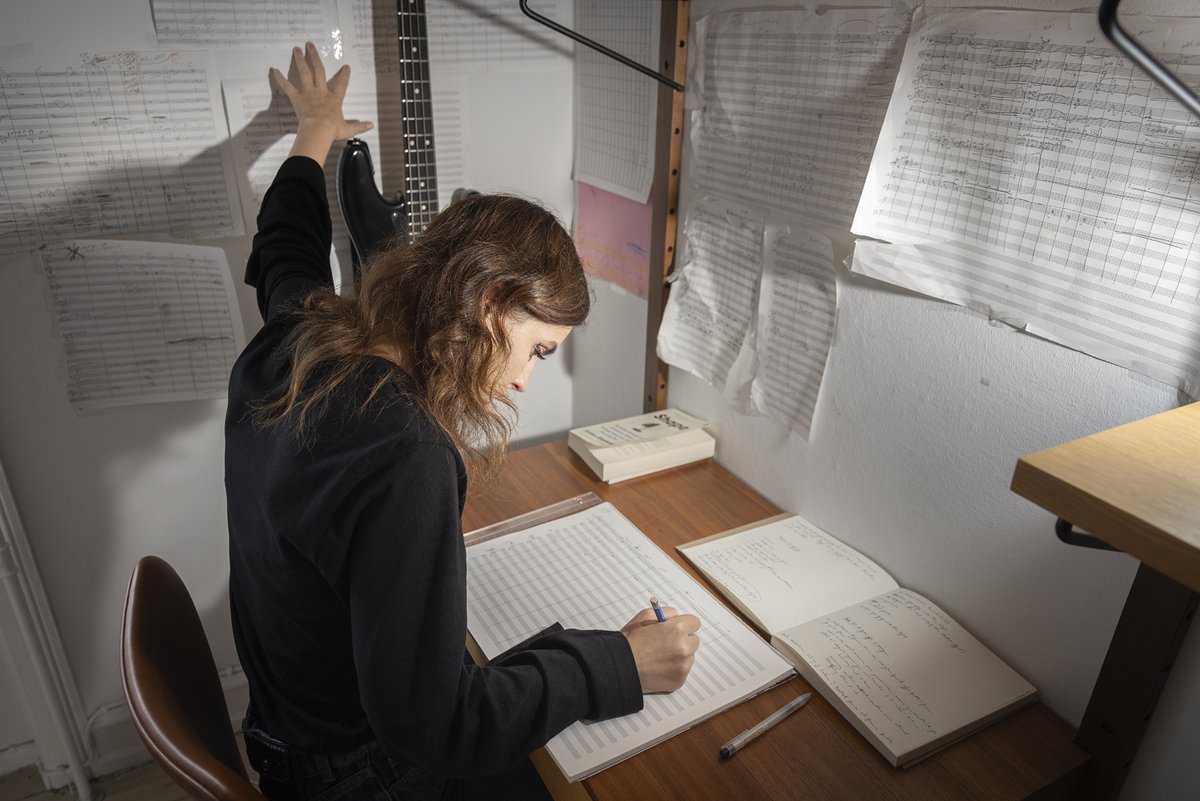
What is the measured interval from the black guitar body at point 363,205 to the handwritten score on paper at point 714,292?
48 cm

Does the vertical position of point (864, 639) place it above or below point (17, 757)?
above

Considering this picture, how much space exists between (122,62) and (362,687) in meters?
1.04

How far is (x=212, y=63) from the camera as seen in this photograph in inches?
49.4

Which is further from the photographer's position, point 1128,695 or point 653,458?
point 653,458

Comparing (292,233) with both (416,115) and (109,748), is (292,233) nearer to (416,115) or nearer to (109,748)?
(416,115)

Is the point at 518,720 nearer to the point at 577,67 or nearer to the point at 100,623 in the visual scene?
the point at 100,623

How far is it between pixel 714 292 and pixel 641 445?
0.93 ft

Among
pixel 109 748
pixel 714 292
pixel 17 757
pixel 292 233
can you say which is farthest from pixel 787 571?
pixel 17 757

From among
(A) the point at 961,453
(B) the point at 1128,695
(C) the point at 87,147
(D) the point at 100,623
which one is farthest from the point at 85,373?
(B) the point at 1128,695

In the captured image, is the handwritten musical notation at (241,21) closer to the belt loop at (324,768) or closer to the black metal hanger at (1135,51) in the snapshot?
the belt loop at (324,768)

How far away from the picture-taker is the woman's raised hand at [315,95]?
130cm

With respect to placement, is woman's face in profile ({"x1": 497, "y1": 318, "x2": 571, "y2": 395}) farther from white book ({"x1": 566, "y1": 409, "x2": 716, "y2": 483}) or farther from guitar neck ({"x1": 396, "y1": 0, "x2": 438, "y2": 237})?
guitar neck ({"x1": 396, "y1": 0, "x2": 438, "y2": 237})

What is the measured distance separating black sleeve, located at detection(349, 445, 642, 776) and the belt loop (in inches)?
7.3

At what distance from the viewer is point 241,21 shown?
4.11ft
